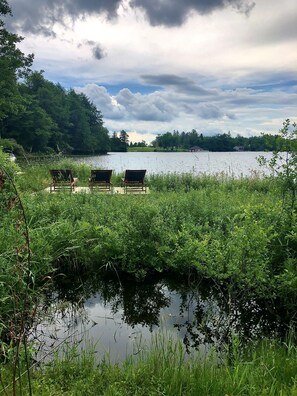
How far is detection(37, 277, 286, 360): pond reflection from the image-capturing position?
4086 millimetres

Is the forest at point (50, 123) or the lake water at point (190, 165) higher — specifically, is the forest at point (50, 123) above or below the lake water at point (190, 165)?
above

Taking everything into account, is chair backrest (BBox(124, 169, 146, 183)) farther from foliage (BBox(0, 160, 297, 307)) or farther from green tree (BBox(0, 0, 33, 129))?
green tree (BBox(0, 0, 33, 129))

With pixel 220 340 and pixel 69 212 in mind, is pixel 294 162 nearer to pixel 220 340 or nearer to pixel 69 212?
pixel 220 340

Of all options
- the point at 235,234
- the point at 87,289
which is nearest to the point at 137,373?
the point at 235,234

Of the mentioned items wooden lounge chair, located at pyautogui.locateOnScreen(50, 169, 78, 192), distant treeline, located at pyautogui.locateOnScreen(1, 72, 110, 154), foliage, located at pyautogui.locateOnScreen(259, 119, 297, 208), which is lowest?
→ wooden lounge chair, located at pyautogui.locateOnScreen(50, 169, 78, 192)

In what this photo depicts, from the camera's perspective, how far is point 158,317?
4.68 meters

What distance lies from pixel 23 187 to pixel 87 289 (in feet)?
26.2

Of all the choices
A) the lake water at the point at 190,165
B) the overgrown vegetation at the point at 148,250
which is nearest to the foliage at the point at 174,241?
the overgrown vegetation at the point at 148,250

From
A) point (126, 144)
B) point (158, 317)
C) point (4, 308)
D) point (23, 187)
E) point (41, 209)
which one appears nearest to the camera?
point (4, 308)

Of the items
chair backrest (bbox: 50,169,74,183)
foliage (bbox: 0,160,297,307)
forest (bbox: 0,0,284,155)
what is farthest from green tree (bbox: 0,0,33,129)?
foliage (bbox: 0,160,297,307)

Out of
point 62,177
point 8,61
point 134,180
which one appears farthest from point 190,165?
point 8,61

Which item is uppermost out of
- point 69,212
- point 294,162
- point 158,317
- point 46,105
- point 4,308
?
point 46,105

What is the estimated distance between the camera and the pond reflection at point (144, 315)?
4.09 m

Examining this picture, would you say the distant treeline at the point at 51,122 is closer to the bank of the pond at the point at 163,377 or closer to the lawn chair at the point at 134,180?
the lawn chair at the point at 134,180
